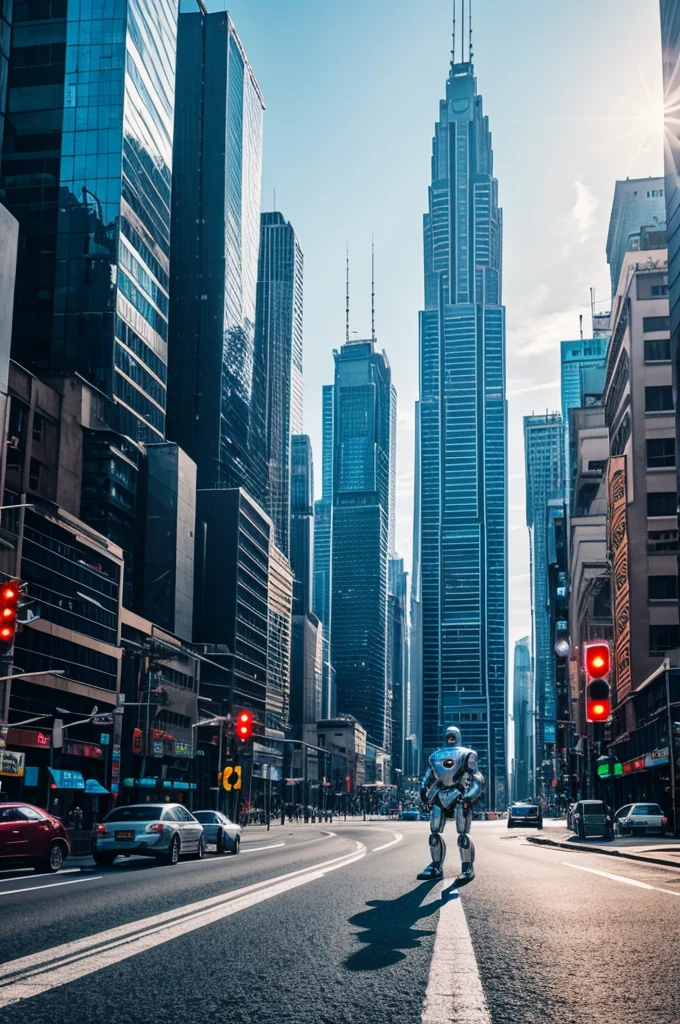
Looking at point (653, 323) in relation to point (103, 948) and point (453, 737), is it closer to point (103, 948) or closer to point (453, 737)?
point (453, 737)

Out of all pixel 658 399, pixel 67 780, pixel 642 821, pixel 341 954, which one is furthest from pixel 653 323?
pixel 341 954

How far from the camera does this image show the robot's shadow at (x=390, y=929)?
8.06 meters

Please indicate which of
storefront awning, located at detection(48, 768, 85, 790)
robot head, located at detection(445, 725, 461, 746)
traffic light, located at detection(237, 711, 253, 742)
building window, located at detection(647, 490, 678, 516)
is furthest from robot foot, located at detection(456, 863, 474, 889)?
building window, located at detection(647, 490, 678, 516)

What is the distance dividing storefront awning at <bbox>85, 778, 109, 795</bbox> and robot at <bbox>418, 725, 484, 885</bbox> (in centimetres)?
6123

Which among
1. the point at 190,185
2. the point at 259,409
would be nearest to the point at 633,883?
the point at 190,185

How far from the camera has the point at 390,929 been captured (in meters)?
10.0

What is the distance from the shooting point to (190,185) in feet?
535

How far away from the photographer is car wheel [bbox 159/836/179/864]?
23.3 meters

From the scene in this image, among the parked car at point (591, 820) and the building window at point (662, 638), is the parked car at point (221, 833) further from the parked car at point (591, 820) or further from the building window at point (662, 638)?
the building window at point (662, 638)

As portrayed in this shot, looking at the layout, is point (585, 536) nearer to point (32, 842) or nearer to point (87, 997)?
point (32, 842)

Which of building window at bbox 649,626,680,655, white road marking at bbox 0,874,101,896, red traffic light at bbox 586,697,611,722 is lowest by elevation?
white road marking at bbox 0,874,101,896

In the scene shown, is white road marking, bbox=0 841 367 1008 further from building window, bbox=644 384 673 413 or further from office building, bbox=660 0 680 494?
building window, bbox=644 384 673 413

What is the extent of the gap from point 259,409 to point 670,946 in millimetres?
175734

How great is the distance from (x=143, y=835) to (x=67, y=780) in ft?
165
